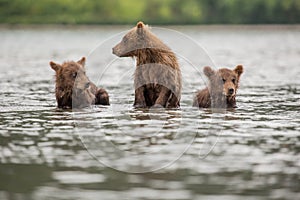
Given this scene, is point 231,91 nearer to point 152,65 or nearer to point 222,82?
point 222,82

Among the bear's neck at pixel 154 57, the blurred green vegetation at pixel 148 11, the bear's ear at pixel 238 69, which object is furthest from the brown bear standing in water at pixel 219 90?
the blurred green vegetation at pixel 148 11

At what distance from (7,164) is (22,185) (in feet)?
3.01

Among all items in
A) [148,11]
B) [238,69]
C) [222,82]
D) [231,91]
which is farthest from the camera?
[148,11]

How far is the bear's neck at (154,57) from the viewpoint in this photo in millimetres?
11727

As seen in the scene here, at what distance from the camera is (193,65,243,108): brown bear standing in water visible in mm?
12141

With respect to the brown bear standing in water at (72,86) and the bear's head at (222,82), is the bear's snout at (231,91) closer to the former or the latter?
the bear's head at (222,82)

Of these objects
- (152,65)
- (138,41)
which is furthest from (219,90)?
(138,41)

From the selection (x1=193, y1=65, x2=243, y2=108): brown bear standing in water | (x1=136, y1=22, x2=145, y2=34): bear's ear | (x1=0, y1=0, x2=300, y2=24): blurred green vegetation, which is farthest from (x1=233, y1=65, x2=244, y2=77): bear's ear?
(x1=0, y1=0, x2=300, y2=24): blurred green vegetation

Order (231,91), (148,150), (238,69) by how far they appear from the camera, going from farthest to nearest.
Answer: (238,69), (231,91), (148,150)

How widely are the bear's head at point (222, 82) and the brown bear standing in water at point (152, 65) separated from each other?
2.33ft

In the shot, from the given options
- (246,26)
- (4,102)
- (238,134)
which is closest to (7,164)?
(238,134)

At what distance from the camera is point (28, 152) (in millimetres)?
8250

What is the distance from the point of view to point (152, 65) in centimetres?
1170

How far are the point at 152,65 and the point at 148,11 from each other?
57.1 m
